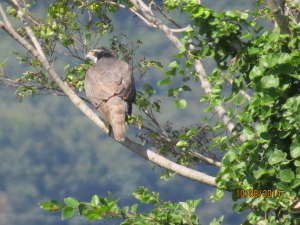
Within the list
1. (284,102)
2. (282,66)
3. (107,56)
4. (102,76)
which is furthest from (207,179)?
(107,56)

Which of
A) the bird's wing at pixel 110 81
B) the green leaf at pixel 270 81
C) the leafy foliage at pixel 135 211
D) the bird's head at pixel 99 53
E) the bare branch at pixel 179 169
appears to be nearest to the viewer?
the green leaf at pixel 270 81

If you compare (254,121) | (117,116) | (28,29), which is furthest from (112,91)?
(254,121)

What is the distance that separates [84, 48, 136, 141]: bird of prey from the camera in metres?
2.70

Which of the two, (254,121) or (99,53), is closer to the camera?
(254,121)

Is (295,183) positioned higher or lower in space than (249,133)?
lower

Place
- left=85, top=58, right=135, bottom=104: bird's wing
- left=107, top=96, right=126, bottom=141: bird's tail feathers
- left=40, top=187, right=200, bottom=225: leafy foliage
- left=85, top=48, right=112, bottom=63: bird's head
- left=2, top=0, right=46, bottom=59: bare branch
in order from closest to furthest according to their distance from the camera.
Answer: left=40, top=187, right=200, bottom=225: leafy foliage < left=107, top=96, right=126, bottom=141: bird's tail feathers < left=2, top=0, right=46, bottom=59: bare branch < left=85, top=58, right=135, bottom=104: bird's wing < left=85, top=48, right=112, bottom=63: bird's head

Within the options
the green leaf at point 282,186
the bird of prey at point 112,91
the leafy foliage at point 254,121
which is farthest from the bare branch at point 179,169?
the green leaf at point 282,186

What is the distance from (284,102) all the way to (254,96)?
179 millimetres

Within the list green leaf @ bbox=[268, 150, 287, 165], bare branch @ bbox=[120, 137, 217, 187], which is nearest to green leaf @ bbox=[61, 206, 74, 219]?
bare branch @ bbox=[120, 137, 217, 187]

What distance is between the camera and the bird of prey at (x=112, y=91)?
8.87ft

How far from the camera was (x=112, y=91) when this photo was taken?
2.89 m

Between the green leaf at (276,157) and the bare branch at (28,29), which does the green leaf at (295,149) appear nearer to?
the green leaf at (276,157)

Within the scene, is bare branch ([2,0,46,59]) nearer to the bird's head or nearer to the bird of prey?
the bird of prey
